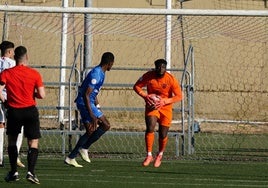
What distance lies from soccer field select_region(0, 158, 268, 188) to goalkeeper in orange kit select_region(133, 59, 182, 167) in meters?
0.55

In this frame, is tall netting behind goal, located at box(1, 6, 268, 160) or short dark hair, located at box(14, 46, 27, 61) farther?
tall netting behind goal, located at box(1, 6, 268, 160)

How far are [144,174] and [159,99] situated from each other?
2.57m

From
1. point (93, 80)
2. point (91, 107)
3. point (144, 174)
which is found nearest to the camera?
point (144, 174)

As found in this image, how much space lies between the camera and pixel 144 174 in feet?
48.2

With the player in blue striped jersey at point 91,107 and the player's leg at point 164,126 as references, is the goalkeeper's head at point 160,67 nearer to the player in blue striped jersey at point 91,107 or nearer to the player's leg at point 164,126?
the player's leg at point 164,126

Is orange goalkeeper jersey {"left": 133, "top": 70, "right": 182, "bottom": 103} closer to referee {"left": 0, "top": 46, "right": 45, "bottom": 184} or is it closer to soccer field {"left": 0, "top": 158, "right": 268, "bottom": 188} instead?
soccer field {"left": 0, "top": 158, "right": 268, "bottom": 188}

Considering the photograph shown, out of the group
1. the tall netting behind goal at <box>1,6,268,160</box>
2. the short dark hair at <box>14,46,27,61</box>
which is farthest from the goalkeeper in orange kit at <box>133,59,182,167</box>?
the tall netting behind goal at <box>1,6,268,160</box>

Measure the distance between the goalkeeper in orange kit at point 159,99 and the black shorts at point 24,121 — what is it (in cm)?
401

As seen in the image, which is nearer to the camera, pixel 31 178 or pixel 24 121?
pixel 31 178

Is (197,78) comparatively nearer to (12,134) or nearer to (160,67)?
(160,67)

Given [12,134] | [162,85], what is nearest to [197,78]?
[162,85]

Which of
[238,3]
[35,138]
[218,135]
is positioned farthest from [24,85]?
[238,3]

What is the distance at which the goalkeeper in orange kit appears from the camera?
16.9m

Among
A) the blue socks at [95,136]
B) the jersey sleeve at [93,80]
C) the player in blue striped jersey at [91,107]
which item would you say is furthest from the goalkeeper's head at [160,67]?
the blue socks at [95,136]
